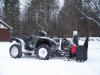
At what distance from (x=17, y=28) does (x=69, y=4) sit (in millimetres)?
12500

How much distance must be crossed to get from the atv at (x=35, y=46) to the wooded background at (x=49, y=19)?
27.0 m

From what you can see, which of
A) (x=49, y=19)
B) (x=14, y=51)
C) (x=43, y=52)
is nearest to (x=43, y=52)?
(x=43, y=52)

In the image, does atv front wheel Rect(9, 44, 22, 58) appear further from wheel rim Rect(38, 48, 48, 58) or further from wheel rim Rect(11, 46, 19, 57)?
wheel rim Rect(38, 48, 48, 58)

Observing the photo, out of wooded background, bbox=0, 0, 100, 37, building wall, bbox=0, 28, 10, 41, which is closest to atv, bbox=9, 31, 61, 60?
building wall, bbox=0, 28, 10, 41

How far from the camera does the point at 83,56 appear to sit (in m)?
8.67

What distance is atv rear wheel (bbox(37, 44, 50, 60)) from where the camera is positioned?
9.20m

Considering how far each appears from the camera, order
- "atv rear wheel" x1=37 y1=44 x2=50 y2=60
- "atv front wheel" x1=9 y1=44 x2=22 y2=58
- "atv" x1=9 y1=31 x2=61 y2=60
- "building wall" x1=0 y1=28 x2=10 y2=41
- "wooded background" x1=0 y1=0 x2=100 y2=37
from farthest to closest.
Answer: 1. "wooded background" x1=0 y1=0 x2=100 y2=37
2. "building wall" x1=0 y1=28 x2=10 y2=41
3. "atv front wheel" x1=9 y1=44 x2=22 y2=58
4. "atv" x1=9 y1=31 x2=61 y2=60
5. "atv rear wheel" x1=37 y1=44 x2=50 y2=60

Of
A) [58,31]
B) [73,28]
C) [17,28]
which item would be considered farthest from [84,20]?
[17,28]

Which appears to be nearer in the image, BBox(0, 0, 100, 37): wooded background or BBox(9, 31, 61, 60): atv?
BBox(9, 31, 61, 60): atv

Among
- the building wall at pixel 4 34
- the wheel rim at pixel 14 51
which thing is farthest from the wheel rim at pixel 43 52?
the building wall at pixel 4 34

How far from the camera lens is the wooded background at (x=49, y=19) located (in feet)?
126

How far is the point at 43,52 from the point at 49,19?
99.9 feet

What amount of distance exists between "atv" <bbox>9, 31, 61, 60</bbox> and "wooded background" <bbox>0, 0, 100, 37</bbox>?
26984 millimetres

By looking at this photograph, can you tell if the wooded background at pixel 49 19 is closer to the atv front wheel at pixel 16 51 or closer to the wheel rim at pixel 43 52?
the atv front wheel at pixel 16 51
